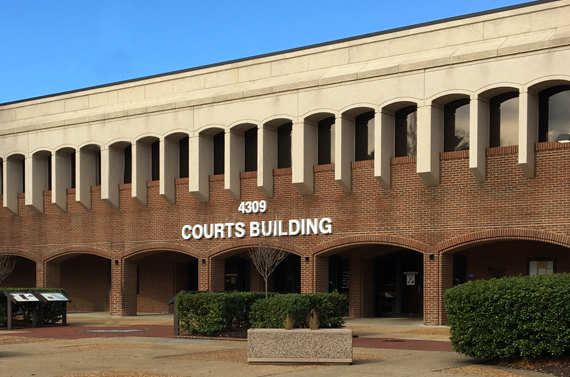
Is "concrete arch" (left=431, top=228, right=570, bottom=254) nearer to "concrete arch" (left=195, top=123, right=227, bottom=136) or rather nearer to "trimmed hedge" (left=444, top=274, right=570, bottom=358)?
"concrete arch" (left=195, top=123, right=227, bottom=136)

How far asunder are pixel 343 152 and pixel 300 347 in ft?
48.7

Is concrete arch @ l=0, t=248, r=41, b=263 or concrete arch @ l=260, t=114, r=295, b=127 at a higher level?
concrete arch @ l=260, t=114, r=295, b=127

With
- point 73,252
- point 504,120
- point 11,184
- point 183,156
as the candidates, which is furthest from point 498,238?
point 11,184

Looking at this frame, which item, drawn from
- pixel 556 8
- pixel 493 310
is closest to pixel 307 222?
pixel 556 8

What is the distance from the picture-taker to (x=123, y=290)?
36.8 m

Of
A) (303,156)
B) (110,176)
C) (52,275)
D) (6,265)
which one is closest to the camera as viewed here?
(303,156)

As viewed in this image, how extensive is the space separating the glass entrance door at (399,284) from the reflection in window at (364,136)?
5.11 meters

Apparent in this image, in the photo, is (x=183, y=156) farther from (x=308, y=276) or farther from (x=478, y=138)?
(x=478, y=138)

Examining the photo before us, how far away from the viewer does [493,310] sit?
1541 cm

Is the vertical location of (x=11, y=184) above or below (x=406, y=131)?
below

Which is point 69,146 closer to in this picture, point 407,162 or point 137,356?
point 407,162

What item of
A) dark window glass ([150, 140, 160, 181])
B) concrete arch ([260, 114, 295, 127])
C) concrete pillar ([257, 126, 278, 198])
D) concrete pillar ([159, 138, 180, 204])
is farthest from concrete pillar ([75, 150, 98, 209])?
concrete arch ([260, 114, 295, 127])

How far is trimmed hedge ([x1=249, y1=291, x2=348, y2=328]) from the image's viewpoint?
21219 mm

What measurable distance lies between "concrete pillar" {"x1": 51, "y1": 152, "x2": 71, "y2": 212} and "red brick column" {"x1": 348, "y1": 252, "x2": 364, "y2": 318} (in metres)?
13.9
